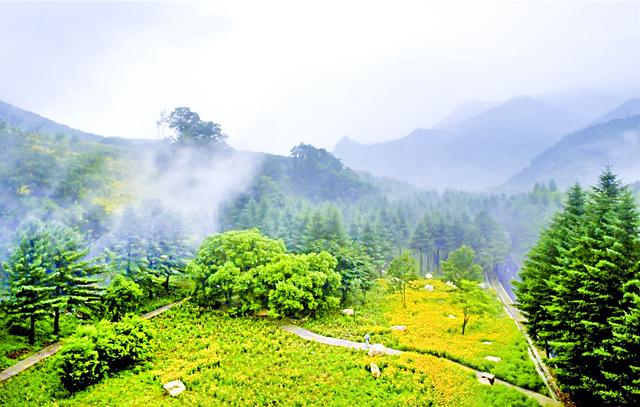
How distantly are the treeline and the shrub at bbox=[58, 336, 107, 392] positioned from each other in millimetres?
21980

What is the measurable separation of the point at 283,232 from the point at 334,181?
73.4 meters

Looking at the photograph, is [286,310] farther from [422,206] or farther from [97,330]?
[422,206]

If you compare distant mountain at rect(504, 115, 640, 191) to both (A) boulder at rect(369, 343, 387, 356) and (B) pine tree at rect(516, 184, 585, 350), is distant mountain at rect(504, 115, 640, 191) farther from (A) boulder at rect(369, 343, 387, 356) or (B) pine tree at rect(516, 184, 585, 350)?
(A) boulder at rect(369, 343, 387, 356)

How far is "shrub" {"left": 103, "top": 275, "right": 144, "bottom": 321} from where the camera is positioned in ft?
86.2

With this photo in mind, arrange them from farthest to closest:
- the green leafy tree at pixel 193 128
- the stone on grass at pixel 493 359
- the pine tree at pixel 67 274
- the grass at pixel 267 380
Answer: the green leafy tree at pixel 193 128, the pine tree at pixel 67 274, the stone on grass at pixel 493 359, the grass at pixel 267 380

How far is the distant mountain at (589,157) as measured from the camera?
475 ft

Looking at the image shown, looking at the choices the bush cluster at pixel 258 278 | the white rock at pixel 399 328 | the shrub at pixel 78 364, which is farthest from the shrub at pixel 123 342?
the white rock at pixel 399 328

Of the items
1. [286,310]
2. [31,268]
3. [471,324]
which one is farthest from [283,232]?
[31,268]

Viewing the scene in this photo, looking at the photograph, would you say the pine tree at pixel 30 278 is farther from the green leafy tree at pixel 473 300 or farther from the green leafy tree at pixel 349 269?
the green leafy tree at pixel 473 300

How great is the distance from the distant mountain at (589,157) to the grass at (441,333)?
13333cm

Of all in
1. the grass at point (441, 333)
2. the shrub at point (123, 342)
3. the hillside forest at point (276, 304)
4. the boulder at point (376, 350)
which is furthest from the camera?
the boulder at point (376, 350)

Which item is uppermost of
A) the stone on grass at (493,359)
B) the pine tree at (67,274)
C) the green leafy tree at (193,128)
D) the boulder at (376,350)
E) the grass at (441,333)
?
the green leafy tree at (193,128)

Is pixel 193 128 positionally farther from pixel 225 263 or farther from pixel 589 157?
pixel 589 157

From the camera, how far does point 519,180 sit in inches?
7052
